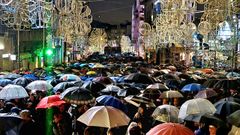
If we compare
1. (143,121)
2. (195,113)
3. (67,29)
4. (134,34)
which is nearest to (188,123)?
(195,113)

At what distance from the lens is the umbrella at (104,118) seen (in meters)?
8.22

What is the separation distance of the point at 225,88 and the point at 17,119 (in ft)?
27.7

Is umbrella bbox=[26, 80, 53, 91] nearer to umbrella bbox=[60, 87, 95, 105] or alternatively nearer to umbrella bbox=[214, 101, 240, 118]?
umbrella bbox=[60, 87, 95, 105]

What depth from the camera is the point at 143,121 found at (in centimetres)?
1045

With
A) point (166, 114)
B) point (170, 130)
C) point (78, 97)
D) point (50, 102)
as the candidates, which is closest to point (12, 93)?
point (50, 102)

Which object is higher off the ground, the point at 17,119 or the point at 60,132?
the point at 17,119

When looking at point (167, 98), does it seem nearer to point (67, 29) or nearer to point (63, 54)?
point (67, 29)

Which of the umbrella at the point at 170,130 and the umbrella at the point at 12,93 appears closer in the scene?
the umbrella at the point at 170,130

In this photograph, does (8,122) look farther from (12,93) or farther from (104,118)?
(12,93)

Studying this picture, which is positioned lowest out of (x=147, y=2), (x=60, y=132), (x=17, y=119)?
(x=60, y=132)

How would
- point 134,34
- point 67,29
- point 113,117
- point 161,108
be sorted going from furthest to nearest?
point 134,34 < point 67,29 < point 161,108 < point 113,117

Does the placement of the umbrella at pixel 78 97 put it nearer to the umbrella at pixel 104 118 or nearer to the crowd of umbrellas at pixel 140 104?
the crowd of umbrellas at pixel 140 104

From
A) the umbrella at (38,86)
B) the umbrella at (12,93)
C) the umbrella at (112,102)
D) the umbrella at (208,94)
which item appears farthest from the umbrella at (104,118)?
the umbrella at (38,86)

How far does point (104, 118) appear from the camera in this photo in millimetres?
8281
